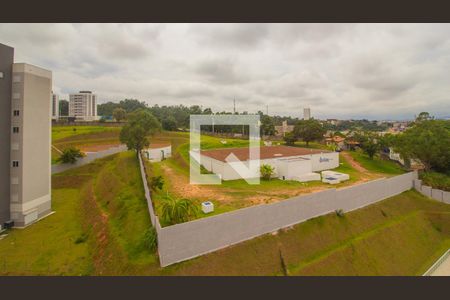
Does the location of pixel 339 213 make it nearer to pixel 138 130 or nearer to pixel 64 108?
pixel 138 130

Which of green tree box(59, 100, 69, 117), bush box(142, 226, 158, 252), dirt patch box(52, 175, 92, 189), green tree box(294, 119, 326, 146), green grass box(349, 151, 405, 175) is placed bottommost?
bush box(142, 226, 158, 252)

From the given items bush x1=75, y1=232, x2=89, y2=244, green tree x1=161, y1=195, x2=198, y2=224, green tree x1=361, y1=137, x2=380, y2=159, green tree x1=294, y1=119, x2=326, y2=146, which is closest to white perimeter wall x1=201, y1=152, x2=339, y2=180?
green tree x1=361, y1=137, x2=380, y2=159

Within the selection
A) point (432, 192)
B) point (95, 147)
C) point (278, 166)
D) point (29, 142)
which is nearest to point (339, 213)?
point (278, 166)

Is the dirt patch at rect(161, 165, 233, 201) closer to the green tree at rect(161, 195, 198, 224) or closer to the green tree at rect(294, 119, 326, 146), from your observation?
the green tree at rect(161, 195, 198, 224)

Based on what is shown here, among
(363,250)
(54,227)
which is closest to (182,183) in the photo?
(54,227)

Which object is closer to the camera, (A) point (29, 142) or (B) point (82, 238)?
(B) point (82, 238)
